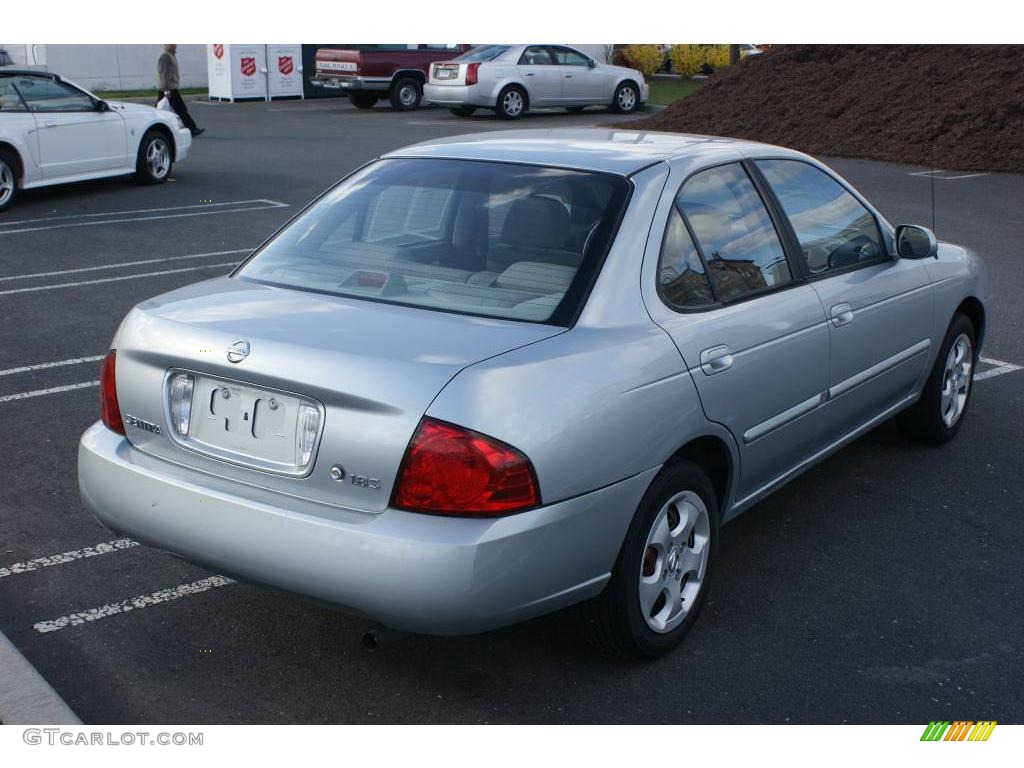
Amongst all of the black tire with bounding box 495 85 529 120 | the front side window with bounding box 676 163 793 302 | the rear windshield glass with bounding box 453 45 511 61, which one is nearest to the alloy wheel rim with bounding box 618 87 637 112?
the black tire with bounding box 495 85 529 120

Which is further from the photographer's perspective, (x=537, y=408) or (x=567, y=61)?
(x=567, y=61)

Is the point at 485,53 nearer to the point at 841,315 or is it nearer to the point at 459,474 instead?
the point at 841,315

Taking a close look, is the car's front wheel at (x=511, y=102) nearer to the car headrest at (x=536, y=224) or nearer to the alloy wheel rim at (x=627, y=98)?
the alloy wheel rim at (x=627, y=98)

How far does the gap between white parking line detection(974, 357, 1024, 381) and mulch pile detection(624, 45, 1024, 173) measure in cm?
1055

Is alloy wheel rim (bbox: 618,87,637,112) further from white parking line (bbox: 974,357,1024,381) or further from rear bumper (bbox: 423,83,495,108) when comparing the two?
white parking line (bbox: 974,357,1024,381)

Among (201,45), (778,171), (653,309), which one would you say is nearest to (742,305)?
(653,309)

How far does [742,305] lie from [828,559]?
1171 mm

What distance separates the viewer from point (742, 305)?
429cm

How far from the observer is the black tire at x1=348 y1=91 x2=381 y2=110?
29.0 meters

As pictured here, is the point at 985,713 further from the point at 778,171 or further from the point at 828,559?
the point at 778,171

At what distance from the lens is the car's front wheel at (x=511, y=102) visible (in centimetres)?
2598

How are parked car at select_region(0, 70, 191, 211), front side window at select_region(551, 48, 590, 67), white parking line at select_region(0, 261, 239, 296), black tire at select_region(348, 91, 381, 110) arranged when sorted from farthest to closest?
black tire at select_region(348, 91, 381, 110) < front side window at select_region(551, 48, 590, 67) < parked car at select_region(0, 70, 191, 211) < white parking line at select_region(0, 261, 239, 296)

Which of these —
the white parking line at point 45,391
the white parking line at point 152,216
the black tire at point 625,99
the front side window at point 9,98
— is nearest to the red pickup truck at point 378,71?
the black tire at point 625,99
